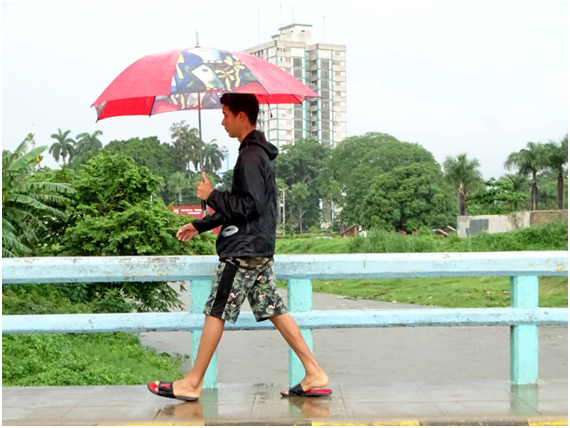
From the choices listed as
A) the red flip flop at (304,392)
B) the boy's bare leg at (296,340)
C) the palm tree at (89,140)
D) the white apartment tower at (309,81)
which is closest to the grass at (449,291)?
the red flip flop at (304,392)

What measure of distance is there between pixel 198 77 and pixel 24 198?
16201 millimetres

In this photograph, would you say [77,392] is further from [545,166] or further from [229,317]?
[545,166]

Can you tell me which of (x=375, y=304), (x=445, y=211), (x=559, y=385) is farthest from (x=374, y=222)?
(x=559, y=385)

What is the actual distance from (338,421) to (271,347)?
16.3m

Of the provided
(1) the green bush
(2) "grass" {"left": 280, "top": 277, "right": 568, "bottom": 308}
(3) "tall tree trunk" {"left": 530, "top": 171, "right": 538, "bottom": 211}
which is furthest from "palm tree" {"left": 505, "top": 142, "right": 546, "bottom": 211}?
(2) "grass" {"left": 280, "top": 277, "right": 568, "bottom": 308}

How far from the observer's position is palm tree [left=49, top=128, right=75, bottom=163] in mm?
89500

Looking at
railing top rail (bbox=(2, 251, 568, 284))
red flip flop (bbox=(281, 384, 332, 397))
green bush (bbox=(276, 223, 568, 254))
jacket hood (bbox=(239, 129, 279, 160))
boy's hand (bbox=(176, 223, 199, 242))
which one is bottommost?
green bush (bbox=(276, 223, 568, 254))

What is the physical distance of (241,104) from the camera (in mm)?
4805

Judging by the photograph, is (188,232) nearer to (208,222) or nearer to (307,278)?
(208,222)

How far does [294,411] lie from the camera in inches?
182

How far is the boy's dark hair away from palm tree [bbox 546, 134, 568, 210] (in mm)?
49345

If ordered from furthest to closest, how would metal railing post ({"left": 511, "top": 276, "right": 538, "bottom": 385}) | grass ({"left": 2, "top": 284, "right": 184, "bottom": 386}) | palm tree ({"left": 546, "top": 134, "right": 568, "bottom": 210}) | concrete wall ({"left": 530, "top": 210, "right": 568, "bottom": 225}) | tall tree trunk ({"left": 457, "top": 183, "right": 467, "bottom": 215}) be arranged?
tall tree trunk ({"left": 457, "top": 183, "right": 467, "bottom": 215})
palm tree ({"left": 546, "top": 134, "right": 568, "bottom": 210})
concrete wall ({"left": 530, "top": 210, "right": 568, "bottom": 225})
grass ({"left": 2, "top": 284, "right": 184, "bottom": 386})
metal railing post ({"left": 511, "top": 276, "right": 538, "bottom": 385})

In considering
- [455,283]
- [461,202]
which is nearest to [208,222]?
[455,283]

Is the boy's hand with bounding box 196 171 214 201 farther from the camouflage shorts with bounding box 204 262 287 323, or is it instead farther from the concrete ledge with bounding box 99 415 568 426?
the concrete ledge with bounding box 99 415 568 426
